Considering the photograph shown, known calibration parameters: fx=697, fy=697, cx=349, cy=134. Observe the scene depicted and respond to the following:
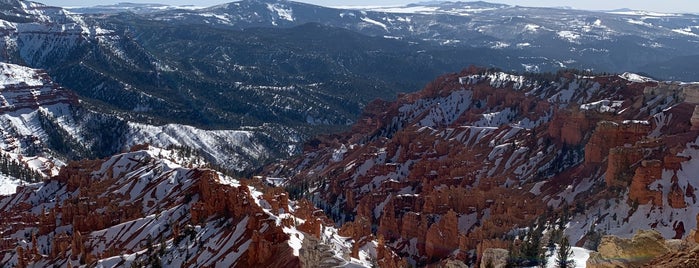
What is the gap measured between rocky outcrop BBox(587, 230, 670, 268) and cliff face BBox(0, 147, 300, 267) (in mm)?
38645

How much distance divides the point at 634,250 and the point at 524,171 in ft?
318

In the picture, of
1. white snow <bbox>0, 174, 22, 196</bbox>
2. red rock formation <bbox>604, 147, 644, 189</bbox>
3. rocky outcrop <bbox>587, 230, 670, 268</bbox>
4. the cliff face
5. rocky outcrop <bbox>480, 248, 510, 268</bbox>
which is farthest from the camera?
white snow <bbox>0, 174, 22, 196</bbox>

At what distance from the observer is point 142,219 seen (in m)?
102

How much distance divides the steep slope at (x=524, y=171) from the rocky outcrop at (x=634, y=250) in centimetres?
5122

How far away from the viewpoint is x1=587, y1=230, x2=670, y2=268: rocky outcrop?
3450cm

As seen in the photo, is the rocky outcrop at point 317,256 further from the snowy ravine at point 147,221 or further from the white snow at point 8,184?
the white snow at point 8,184

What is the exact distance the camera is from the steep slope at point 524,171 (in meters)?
93.3

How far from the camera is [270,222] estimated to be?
7912 centimetres

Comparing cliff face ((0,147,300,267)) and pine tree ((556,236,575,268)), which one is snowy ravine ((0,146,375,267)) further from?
pine tree ((556,236,575,268))

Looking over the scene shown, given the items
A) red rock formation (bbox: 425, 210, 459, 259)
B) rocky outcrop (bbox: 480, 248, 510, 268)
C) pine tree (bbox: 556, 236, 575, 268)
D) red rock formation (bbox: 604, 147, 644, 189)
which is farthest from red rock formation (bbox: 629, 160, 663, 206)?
rocky outcrop (bbox: 480, 248, 510, 268)

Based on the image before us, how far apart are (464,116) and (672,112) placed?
72.1 metres

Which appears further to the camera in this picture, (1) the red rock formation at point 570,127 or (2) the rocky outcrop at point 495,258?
(1) the red rock formation at point 570,127

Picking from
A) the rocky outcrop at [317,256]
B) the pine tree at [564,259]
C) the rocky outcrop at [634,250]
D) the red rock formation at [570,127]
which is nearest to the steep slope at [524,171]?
the red rock formation at [570,127]

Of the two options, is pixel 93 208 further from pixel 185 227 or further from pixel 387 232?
pixel 387 232
